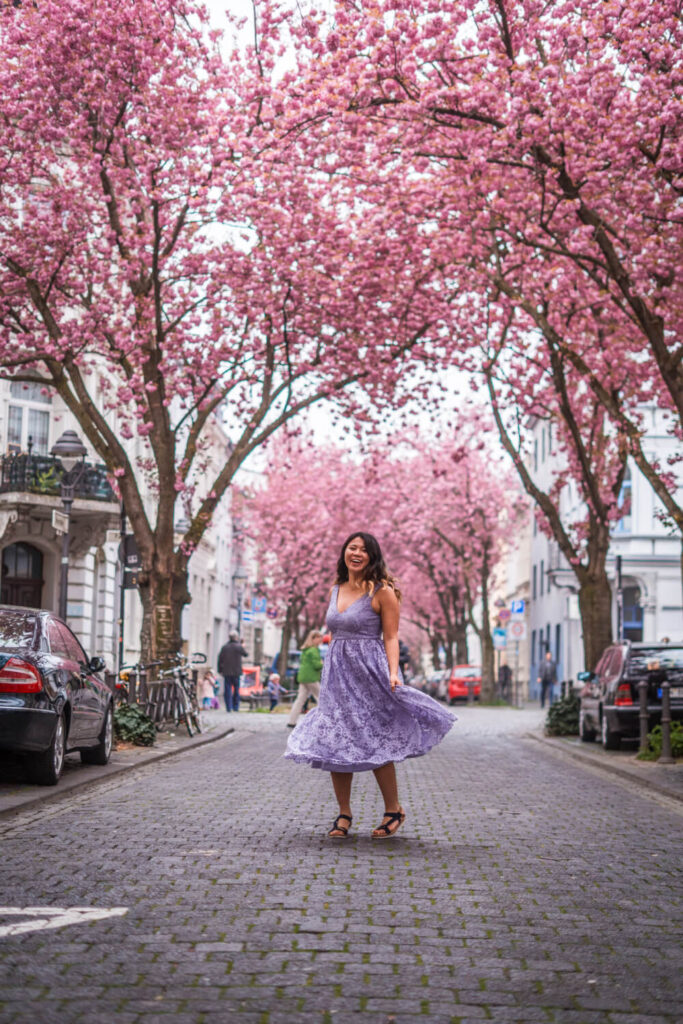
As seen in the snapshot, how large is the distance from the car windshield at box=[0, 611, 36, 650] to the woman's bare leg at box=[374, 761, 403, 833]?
13.7 feet

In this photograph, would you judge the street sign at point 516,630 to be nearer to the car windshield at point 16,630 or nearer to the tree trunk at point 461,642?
the tree trunk at point 461,642

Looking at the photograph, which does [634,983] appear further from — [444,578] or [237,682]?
[444,578]

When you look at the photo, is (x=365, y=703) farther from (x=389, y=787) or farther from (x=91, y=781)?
(x=91, y=781)

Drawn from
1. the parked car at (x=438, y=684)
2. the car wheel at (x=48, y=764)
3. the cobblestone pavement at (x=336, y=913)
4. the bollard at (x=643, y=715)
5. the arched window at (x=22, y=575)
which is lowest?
the cobblestone pavement at (x=336, y=913)

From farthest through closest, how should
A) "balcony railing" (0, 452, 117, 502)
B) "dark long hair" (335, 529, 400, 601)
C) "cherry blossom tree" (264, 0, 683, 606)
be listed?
"balcony railing" (0, 452, 117, 502) < "cherry blossom tree" (264, 0, 683, 606) < "dark long hair" (335, 529, 400, 601)

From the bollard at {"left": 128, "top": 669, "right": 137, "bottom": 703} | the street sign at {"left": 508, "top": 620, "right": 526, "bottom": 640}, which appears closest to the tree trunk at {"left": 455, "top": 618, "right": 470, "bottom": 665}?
the street sign at {"left": 508, "top": 620, "right": 526, "bottom": 640}

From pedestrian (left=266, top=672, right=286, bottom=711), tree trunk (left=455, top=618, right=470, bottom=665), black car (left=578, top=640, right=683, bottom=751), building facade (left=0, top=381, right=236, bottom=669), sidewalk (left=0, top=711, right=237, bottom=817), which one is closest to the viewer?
sidewalk (left=0, top=711, right=237, bottom=817)

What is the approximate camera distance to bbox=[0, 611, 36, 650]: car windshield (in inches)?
505

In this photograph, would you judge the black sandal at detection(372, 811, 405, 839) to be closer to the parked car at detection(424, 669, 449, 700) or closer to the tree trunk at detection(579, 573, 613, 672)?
the tree trunk at detection(579, 573, 613, 672)

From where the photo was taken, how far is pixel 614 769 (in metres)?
17.7

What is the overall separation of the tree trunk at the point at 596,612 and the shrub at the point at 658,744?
6589mm

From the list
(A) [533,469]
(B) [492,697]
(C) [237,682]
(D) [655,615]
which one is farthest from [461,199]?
(A) [533,469]

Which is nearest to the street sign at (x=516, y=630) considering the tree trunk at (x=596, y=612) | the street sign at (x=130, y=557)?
the tree trunk at (x=596, y=612)

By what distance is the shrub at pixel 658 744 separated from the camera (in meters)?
18.6
